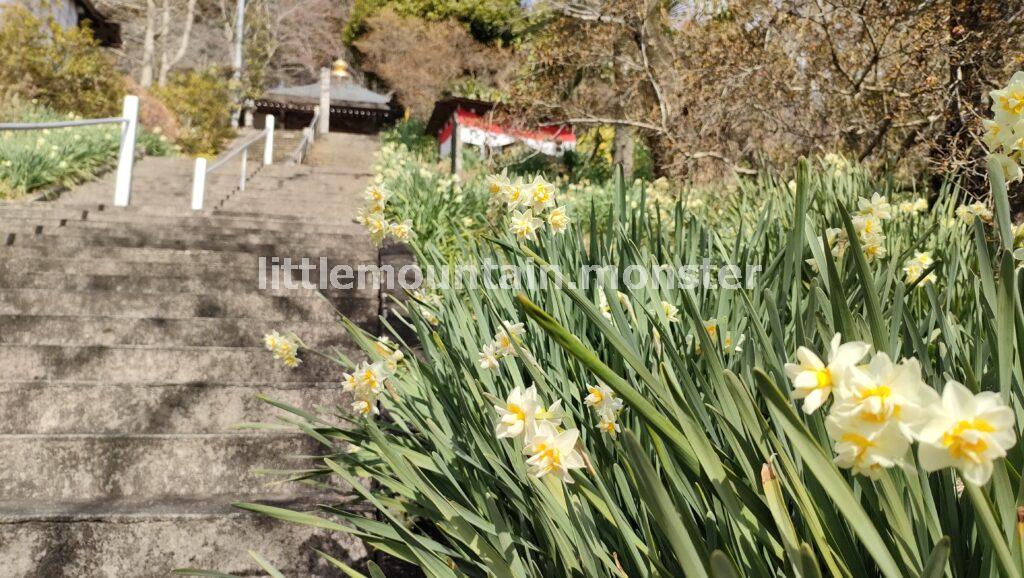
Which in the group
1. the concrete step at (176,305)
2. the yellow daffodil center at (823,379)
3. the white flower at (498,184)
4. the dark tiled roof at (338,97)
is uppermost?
the dark tiled roof at (338,97)

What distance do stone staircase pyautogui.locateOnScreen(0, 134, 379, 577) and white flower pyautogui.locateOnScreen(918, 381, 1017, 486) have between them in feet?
5.06

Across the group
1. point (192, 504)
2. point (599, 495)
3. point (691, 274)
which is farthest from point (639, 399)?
point (192, 504)

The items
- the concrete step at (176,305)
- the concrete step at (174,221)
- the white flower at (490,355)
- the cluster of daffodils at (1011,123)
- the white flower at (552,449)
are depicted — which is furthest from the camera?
the concrete step at (174,221)

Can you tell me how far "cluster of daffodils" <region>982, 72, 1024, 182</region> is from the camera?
104cm

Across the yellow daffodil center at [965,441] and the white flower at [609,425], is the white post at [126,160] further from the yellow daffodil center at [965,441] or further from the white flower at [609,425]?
the yellow daffodil center at [965,441]

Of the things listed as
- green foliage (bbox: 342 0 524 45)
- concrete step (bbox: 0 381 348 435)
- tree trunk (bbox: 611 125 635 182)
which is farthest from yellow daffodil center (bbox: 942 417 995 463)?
green foliage (bbox: 342 0 524 45)

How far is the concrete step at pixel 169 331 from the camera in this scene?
10.4ft

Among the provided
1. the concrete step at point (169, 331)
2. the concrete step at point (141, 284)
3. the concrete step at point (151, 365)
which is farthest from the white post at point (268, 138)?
the concrete step at point (151, 365)

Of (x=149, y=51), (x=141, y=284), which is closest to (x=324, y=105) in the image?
(x=149, y=51)

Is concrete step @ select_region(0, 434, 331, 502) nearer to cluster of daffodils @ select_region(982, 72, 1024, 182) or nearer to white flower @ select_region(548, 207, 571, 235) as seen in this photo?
white flower @ select_region(548, 207, 571, 235)

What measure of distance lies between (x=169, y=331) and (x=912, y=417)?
3308mm

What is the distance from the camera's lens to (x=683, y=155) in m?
5.97

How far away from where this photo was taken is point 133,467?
2143 mm

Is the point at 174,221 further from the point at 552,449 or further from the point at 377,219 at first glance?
the point at 552,449
